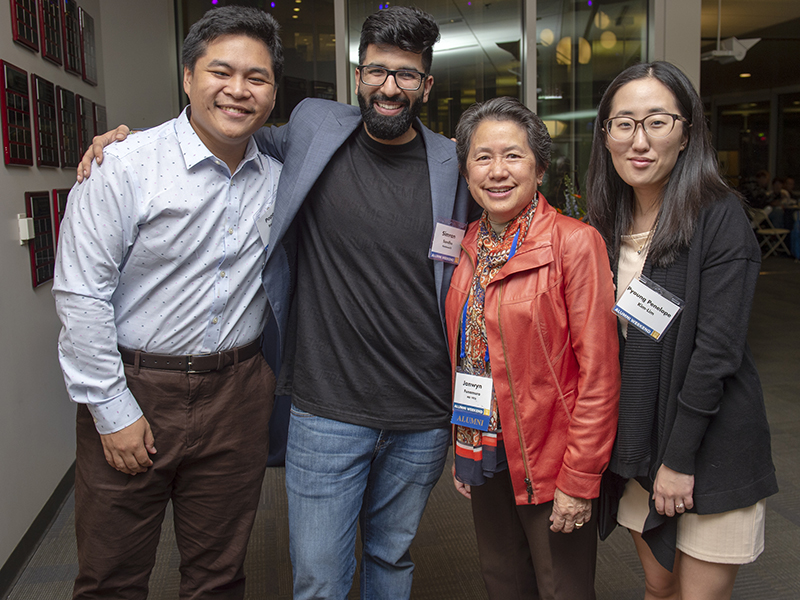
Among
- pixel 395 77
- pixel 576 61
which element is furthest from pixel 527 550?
pixel 576 61

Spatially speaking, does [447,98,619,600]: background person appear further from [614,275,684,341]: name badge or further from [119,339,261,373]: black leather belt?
[119,339,261,373]: black leather belt

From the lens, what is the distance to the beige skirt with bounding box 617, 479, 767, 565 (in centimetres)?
145

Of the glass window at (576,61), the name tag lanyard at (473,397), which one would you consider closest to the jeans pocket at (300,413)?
the name tag lanyard at (473,397)

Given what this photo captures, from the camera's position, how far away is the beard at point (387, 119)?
1.70m

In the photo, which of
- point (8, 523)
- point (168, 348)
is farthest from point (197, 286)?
point (8, 523)

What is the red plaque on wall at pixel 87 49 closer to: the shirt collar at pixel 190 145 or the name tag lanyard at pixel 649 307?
the shirt collar at pixel 190 145

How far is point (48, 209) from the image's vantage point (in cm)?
313

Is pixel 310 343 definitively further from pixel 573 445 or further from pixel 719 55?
pixel 719 55

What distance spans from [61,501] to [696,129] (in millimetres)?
3309

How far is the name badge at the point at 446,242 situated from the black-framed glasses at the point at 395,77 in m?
A: 0.39

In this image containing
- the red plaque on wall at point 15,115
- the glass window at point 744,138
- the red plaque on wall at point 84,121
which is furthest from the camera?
the glass window at point 744,138

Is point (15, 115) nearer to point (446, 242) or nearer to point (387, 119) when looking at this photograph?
point (387, 119)

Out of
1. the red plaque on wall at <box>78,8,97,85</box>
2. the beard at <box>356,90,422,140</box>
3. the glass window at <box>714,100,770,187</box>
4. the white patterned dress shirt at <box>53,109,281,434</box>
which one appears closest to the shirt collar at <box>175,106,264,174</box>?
the white patterned dress shirt at <box>53,109,281,434</box>

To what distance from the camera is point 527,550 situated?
1.71 m
